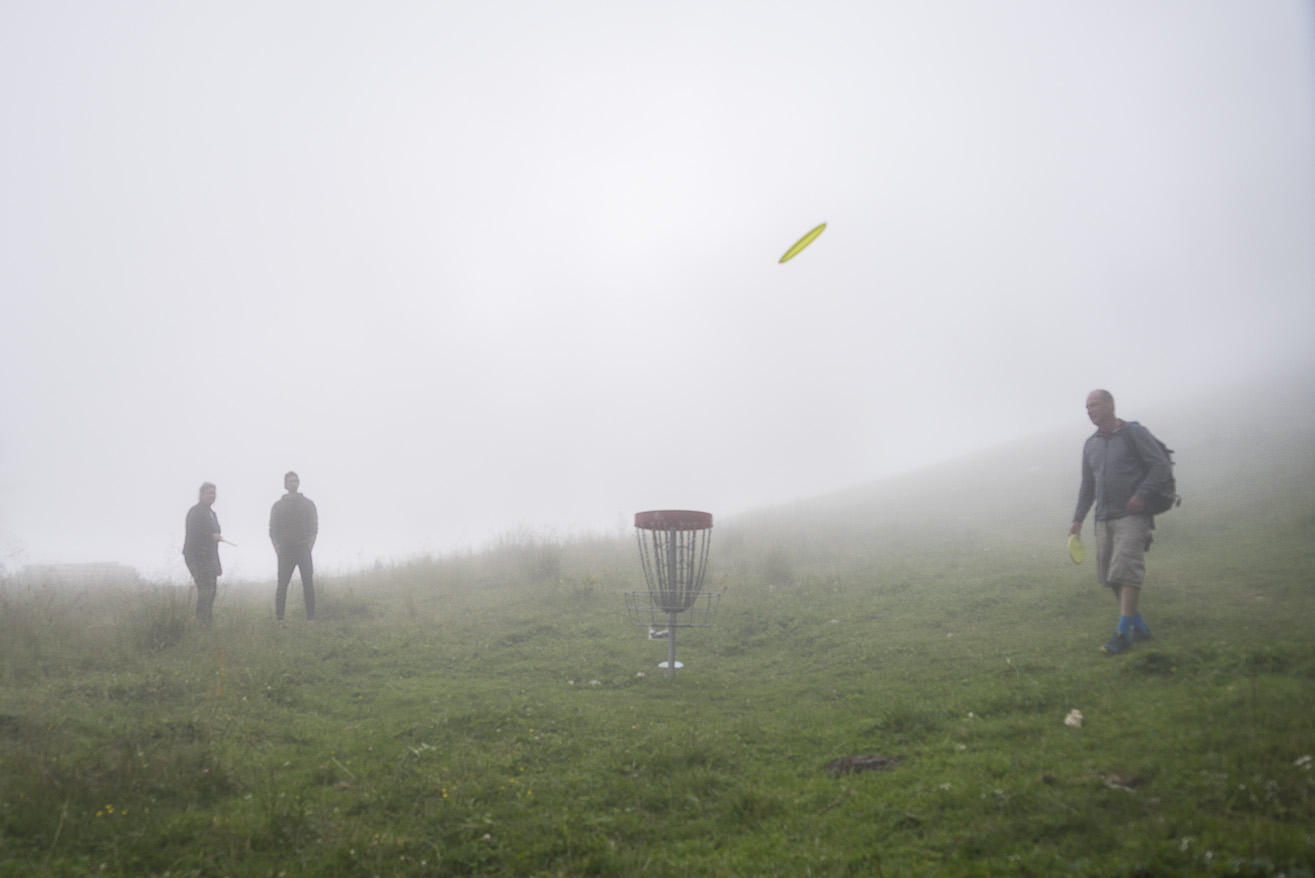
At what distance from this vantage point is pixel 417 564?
16734 mm

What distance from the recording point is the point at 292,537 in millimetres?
10234

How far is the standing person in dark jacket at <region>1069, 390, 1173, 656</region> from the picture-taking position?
6.18 m

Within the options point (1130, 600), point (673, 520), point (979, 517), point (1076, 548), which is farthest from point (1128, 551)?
point (979, 517)

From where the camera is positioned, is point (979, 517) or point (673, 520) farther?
point (979, 517)

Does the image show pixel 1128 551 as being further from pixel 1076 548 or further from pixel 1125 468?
pixel 1076 548

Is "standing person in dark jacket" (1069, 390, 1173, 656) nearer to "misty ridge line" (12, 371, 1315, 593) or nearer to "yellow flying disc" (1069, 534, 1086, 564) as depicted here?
"yellow flying disc" (1069, 534, 1086, 564)

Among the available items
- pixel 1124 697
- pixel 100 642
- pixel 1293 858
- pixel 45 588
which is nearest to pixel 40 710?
pixel 100 642

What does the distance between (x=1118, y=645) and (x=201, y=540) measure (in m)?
11.6

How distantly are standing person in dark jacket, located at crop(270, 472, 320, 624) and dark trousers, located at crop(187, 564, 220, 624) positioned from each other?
0.88 m

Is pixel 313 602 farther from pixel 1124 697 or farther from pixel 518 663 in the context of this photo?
pixel 1124 697

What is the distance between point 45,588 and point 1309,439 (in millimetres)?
28440

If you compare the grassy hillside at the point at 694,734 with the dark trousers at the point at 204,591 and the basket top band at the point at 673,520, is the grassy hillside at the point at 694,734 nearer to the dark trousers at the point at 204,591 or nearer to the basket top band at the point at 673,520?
the dark trousers at the point at 204,591

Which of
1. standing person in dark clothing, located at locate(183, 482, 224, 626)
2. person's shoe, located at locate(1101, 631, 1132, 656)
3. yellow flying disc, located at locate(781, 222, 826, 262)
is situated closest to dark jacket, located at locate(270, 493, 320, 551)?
standing person in dark clothing, located at locate(183, 482, 224, 626)

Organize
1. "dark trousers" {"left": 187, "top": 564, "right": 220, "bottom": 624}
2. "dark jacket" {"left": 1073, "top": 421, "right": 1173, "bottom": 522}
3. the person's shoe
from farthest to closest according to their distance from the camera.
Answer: "dark trousers" {"left": 187, "top": 564, "right": 220, "bottom": 624}
"dark jacket" {"left": 1073, "top": 421, "right": 1173, "bottom": 522}
the person's shoe
